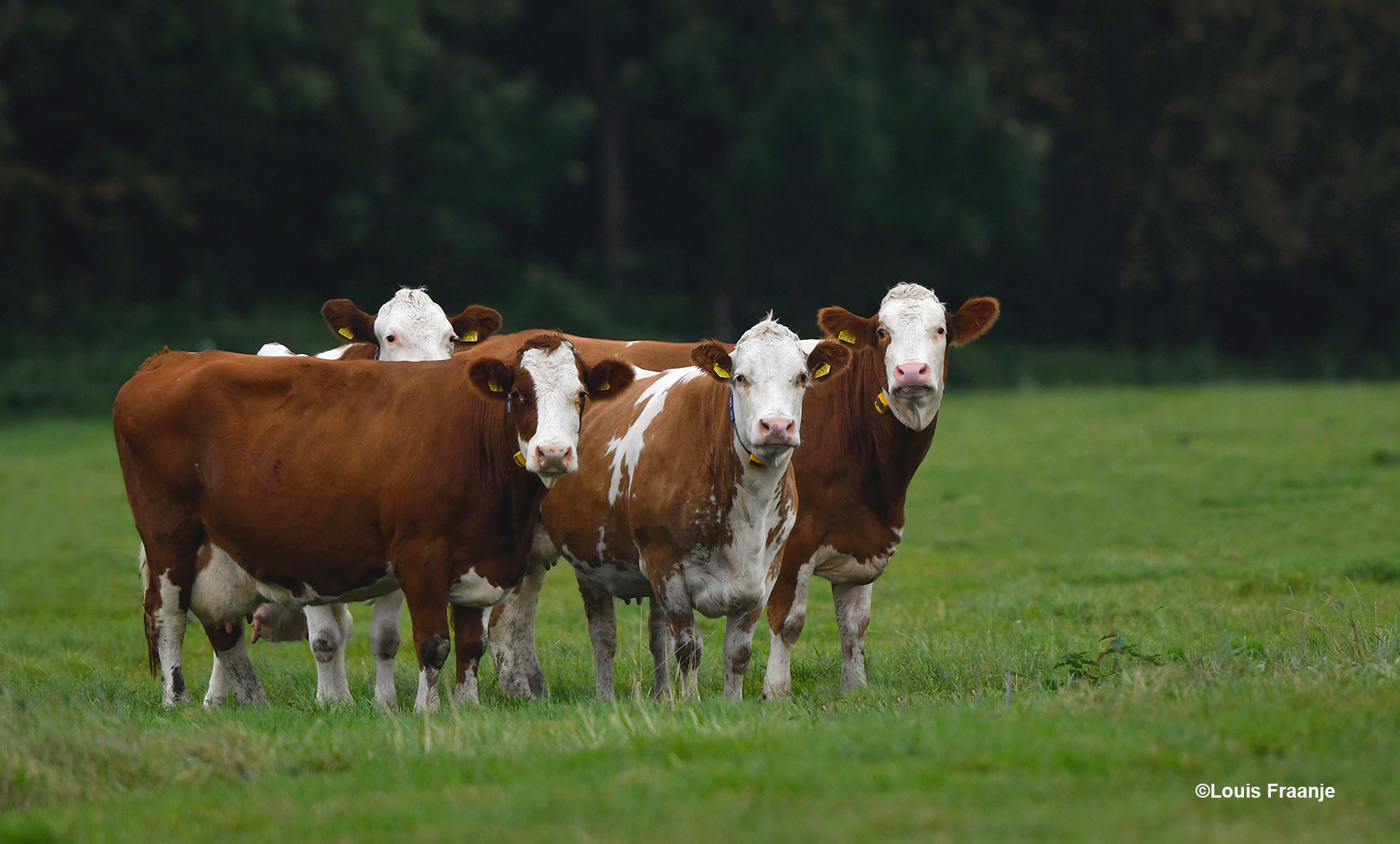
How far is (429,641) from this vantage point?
706cm

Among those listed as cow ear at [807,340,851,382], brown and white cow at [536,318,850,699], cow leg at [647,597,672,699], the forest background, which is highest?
the forest background

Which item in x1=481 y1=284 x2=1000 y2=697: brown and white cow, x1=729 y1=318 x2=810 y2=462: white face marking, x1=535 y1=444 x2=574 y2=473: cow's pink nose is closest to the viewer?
x1=535 y1=444 x2=574 y2=473: cow's pink nose

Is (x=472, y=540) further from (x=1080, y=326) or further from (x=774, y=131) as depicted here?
(x=1080, y=326)

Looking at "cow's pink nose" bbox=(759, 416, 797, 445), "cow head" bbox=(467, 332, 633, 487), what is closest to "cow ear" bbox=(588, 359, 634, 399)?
"cow head" bbox=(467, 332, 633, 487)

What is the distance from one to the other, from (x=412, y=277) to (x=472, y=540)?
91.7 ft

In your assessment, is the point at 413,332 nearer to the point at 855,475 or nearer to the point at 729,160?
the point at 855,475

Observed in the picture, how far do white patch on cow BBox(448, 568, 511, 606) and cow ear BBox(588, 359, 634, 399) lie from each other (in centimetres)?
107

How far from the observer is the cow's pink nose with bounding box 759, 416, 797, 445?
22.3ft

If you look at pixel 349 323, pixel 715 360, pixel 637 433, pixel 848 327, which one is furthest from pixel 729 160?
pixel 715 360

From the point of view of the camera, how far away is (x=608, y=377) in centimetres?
729

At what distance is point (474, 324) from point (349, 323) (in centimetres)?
84

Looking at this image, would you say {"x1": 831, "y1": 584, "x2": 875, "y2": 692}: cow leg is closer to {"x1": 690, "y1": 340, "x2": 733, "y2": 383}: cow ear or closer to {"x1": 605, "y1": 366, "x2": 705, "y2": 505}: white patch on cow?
{"x1": 605, "y1": 366, "x2": 705, "y2": 505}: white patch on cow

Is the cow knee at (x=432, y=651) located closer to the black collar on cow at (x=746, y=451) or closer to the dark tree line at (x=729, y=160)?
the black collar on cow at (x=746, y=451)

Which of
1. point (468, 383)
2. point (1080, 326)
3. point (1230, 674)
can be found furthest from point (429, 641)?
point (1080, 326)
